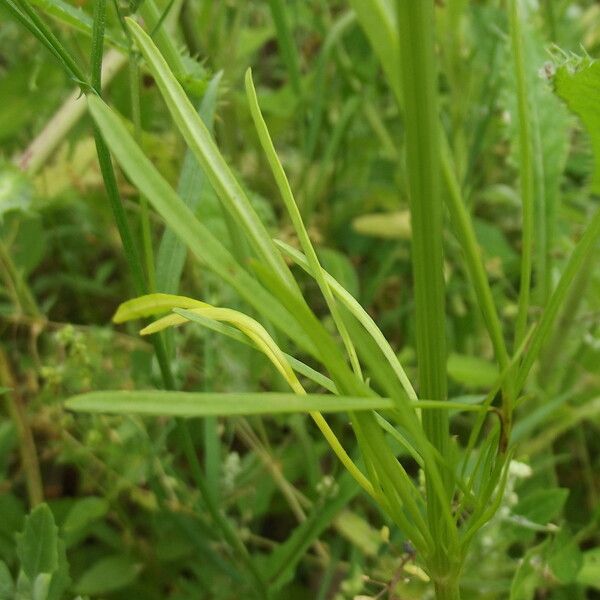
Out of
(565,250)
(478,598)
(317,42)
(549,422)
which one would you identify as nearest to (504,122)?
(565,250)

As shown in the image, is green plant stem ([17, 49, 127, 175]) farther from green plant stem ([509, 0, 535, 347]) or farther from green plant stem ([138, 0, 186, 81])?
green plant stem ([509, 0, 535, 347])

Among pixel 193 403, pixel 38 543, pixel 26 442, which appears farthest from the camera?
pixel 26 442

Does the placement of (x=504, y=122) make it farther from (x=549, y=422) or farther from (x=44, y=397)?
(x=44, y=397)

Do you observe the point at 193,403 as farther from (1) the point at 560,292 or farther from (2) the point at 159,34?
(2) the point at 159,34

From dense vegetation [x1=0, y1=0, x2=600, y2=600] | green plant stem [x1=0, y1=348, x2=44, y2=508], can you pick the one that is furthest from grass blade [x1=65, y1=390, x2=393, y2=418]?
green plant stem [x1=0, y1=348, x2=44, y2=508]

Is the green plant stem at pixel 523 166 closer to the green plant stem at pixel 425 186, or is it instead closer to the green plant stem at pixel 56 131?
the green plant stem at pixel 425 186

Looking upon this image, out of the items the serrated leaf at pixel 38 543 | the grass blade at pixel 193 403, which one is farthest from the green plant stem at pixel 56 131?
the grass blade at pixel 193 403

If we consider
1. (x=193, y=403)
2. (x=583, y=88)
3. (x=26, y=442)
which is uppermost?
(x=583, y=88)

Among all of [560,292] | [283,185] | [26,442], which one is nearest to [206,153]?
[283,185]
